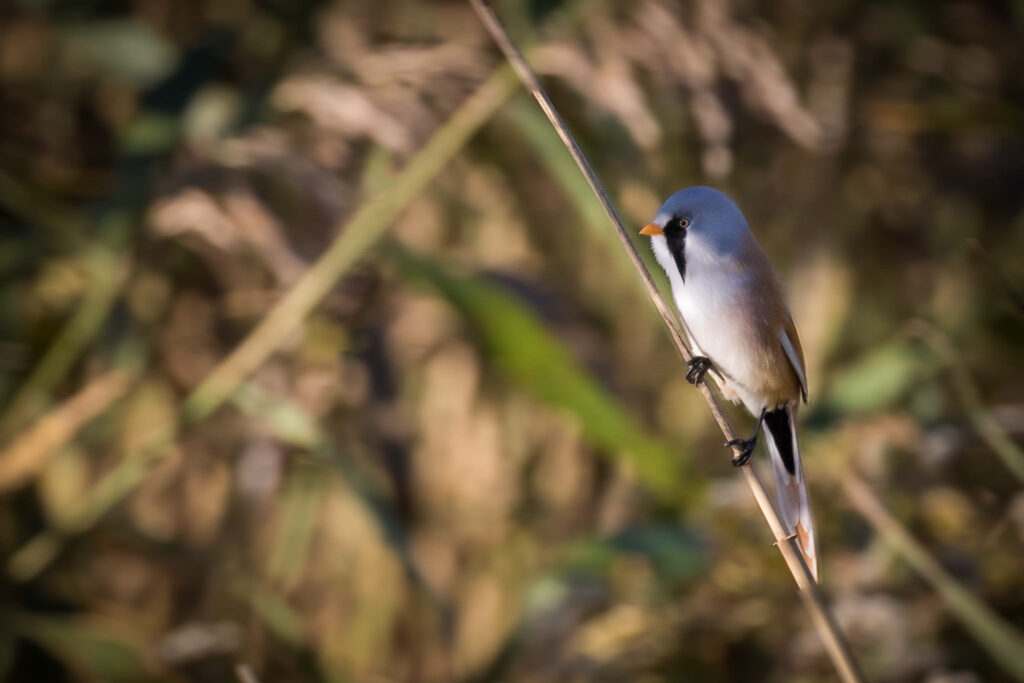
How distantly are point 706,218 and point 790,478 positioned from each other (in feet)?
1.08

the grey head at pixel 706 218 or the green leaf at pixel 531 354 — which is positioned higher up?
the green leaf at pixel 531 354

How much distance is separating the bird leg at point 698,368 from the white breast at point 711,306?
1 cm

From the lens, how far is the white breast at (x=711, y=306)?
3.29 ft

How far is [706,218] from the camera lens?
0.99 metres

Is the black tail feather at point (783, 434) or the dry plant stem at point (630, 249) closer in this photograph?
the dry plant stem at point (630, 249)

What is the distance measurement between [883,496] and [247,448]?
1371 millimetres

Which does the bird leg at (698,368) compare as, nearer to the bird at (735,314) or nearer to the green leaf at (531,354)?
the bird at (735,314)

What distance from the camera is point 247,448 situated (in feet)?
6.97

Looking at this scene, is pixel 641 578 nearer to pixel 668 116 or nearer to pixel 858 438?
pixel 858 438

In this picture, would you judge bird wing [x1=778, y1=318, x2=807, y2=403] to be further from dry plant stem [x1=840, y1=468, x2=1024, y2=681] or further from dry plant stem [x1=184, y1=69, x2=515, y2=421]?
dry plant stem [x1=184, y1=69, x2=515, y2=421]

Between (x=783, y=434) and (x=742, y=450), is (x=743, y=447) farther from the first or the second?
(x=783, y=434)

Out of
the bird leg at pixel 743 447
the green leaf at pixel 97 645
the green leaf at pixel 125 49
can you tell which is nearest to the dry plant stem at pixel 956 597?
the bird leg at pixel 743 447

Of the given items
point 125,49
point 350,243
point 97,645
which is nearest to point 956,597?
point 350,243

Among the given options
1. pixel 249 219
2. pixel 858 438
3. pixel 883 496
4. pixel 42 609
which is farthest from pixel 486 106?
pixel 42 609
